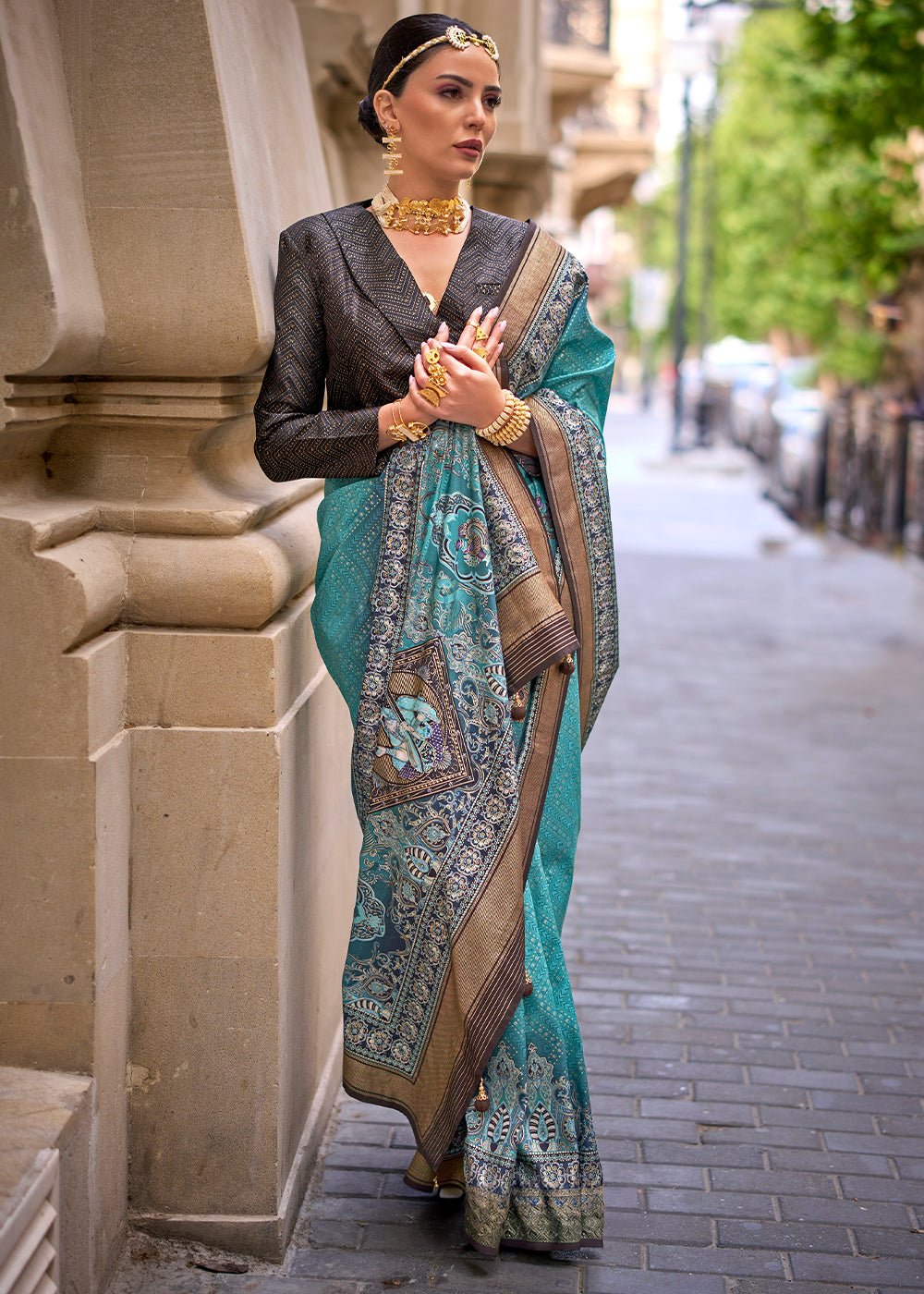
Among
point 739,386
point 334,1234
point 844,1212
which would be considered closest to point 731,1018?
point 844,1212

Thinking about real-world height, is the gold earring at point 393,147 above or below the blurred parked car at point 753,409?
above

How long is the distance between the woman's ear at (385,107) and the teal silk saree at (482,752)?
316mm

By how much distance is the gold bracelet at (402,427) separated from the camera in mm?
2984

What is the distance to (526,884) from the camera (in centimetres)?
314

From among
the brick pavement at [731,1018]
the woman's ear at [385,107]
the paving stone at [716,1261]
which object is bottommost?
the brick pavement at [731,1018]

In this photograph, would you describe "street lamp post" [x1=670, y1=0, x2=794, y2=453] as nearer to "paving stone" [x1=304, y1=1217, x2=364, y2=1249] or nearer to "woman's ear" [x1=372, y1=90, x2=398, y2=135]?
"woman's ear" [x1=372, y1=90, x2=398, y2=135]

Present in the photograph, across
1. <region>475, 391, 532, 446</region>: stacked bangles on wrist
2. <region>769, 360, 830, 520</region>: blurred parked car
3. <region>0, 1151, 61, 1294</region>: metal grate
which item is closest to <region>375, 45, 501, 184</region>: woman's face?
<region>475, 391, 532, 446</region>: stacked bangles on wrist

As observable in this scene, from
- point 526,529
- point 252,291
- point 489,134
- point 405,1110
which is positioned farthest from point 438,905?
point 489,134

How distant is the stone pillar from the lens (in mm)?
2742

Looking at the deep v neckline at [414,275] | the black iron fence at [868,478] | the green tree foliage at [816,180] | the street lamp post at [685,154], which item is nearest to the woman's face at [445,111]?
the deep v neckline at [414,275]

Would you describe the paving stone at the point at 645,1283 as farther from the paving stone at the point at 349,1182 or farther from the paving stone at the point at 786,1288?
the paving stone at the point at 349,1182

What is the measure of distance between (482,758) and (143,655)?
2.21 ft

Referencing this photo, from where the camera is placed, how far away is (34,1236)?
98.0 inches

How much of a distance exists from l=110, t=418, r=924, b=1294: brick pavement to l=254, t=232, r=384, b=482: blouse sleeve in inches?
63.0
